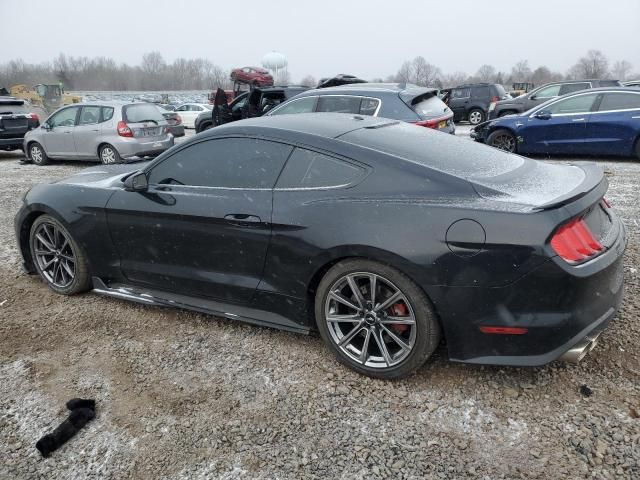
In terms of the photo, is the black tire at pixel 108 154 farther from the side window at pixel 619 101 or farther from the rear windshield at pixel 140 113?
the side window at pixel 619 101

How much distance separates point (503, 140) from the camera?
1029cm

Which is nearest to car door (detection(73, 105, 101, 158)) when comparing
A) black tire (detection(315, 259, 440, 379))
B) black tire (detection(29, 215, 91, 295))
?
black tire (detection(29, 215, 91, 295))

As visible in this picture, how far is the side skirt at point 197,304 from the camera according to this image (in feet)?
10.5

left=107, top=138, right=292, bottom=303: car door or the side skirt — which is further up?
left=107, top=138, right=292, bottom=303: car door

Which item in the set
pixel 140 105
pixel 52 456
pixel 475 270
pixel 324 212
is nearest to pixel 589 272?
pixel 475 270

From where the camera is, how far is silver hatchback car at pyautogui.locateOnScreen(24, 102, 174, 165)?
10422 mm

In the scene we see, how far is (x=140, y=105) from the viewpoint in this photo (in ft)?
36.3

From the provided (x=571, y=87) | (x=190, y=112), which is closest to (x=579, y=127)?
(x=571, y=87)

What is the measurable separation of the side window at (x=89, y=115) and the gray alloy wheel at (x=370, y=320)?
9539mm

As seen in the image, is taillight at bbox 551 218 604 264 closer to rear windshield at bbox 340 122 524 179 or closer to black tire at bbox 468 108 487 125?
rear windshield at bbox 340 122 524 179

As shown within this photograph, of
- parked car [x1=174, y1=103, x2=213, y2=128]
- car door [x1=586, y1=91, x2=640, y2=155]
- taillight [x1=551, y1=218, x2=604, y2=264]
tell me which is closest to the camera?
taillight [x1=551, y1=218, x2=604, y2=264]

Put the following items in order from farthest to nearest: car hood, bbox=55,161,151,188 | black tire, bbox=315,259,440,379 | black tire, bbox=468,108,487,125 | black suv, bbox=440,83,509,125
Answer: black tire, bbox=468,108,487,125 < black suv, bbox=440,83,509,125 < car hood, bbox=55,161,151,188 < black tire, bbox=315,259,440,379

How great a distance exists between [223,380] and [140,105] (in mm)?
9494

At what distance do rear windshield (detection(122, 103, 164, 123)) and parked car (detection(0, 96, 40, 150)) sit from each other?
4341mm
